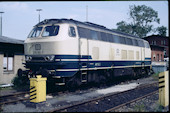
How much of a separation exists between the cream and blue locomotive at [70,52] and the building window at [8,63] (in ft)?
12.2

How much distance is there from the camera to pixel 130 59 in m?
16.0

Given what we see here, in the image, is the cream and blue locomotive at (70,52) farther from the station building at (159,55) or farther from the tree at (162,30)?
the tree at (162,30)

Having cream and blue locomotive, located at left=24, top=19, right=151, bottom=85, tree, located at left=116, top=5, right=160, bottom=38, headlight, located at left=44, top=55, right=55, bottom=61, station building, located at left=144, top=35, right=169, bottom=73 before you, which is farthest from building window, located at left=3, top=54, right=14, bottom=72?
tree, located at left=116, top=5, right=160, bottom=38

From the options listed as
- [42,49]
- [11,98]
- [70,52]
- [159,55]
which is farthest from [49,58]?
[159,55]

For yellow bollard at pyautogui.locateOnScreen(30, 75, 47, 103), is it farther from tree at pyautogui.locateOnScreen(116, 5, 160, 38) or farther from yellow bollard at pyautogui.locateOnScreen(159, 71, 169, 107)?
tree at pyautogui.locateOnScreen(116, 5, 160, 38)

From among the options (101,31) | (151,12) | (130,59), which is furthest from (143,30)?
(101,31)

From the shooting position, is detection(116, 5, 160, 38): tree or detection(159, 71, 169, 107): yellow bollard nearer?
detection(159, 71, 169, 107): yellow bollard

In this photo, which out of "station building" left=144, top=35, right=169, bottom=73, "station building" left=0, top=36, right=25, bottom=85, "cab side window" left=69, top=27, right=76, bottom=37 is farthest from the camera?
"station building" left=144, top=35, right=169, bottom=73

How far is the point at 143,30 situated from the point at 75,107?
54.7 meters

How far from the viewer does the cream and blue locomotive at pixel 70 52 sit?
9.69 meters

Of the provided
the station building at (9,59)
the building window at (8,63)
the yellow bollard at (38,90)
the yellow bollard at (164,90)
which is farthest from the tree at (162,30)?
the yellow bollard at (38,90)

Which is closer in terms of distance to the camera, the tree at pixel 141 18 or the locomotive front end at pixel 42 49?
the locomotive front end at pixel 42 49

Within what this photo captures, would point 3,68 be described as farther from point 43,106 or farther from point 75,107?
point 75,107

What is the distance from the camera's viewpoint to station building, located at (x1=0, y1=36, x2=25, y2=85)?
1347 cm
